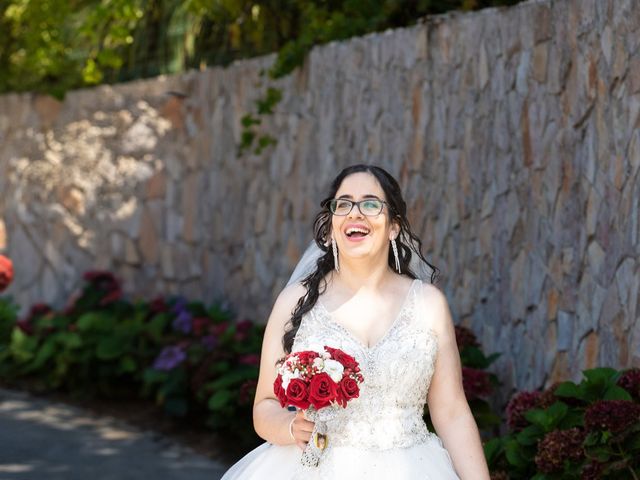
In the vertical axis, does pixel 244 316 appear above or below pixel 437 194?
below

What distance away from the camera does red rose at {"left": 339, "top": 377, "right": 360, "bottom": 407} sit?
11.0ft

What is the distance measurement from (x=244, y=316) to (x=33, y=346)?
177 cm

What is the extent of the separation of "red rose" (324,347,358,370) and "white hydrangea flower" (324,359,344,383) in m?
0.03

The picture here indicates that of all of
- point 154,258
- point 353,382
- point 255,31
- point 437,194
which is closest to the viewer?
point 353,382

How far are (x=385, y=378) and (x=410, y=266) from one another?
0.52m

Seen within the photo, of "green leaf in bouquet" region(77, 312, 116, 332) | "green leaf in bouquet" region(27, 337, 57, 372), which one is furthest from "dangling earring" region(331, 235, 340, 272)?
"green leaf in bouquet" region(27, 337, 57, 372)

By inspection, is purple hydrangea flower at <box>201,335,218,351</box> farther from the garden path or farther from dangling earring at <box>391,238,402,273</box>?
dangling earring at <box>391,238,402,273</box>

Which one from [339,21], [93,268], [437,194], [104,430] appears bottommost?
[104,430]

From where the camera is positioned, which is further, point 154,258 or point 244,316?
point 154,258

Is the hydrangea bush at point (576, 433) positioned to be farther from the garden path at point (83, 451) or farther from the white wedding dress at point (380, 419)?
the garden path at point (83, 451)

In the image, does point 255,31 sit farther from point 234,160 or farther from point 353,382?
point 353,382

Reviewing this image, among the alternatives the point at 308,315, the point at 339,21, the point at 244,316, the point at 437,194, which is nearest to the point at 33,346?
the point at 244,316

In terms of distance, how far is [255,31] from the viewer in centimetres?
1136

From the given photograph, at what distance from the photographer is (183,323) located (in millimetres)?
10320
